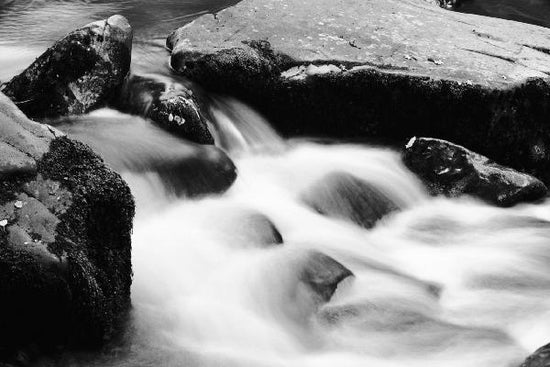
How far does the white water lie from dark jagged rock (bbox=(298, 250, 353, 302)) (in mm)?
72

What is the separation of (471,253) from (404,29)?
3.45 m

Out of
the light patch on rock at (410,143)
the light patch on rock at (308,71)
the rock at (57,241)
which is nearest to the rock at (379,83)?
the light patch on rock at (308,71)

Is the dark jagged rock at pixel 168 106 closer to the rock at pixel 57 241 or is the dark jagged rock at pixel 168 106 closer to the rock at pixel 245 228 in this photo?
the rock at pixel 245 228

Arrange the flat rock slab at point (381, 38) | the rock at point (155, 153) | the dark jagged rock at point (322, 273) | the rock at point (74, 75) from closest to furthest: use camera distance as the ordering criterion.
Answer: the dark jagged rock at point (322, 273) < the rock at point (155, 153) < the rock at point (74, 75) < the flat rock slab at point (381, 38)

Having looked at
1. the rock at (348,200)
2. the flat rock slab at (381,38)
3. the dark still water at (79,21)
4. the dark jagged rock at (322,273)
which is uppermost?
the flat rock slab at (381,38)

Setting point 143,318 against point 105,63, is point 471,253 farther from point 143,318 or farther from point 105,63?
point 105,63

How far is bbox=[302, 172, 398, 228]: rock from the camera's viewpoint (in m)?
6.60

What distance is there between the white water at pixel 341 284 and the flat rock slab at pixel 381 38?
1.10 m

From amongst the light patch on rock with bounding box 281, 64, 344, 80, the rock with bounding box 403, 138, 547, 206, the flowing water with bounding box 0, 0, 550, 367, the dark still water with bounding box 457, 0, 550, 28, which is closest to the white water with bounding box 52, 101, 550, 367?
the flowing water with bounding box 0, 0, 550, 367

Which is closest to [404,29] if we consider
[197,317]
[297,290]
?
[297,290]

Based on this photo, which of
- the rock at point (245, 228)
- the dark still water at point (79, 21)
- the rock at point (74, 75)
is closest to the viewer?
the rock at point (245, 228)

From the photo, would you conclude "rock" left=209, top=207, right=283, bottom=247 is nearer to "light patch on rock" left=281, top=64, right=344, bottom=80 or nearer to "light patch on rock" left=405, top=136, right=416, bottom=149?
"light patch on rock" left=281, top=64, right=344, bottom=80

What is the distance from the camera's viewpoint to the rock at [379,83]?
740 centimetres

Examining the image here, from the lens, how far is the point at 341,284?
5336 mm
